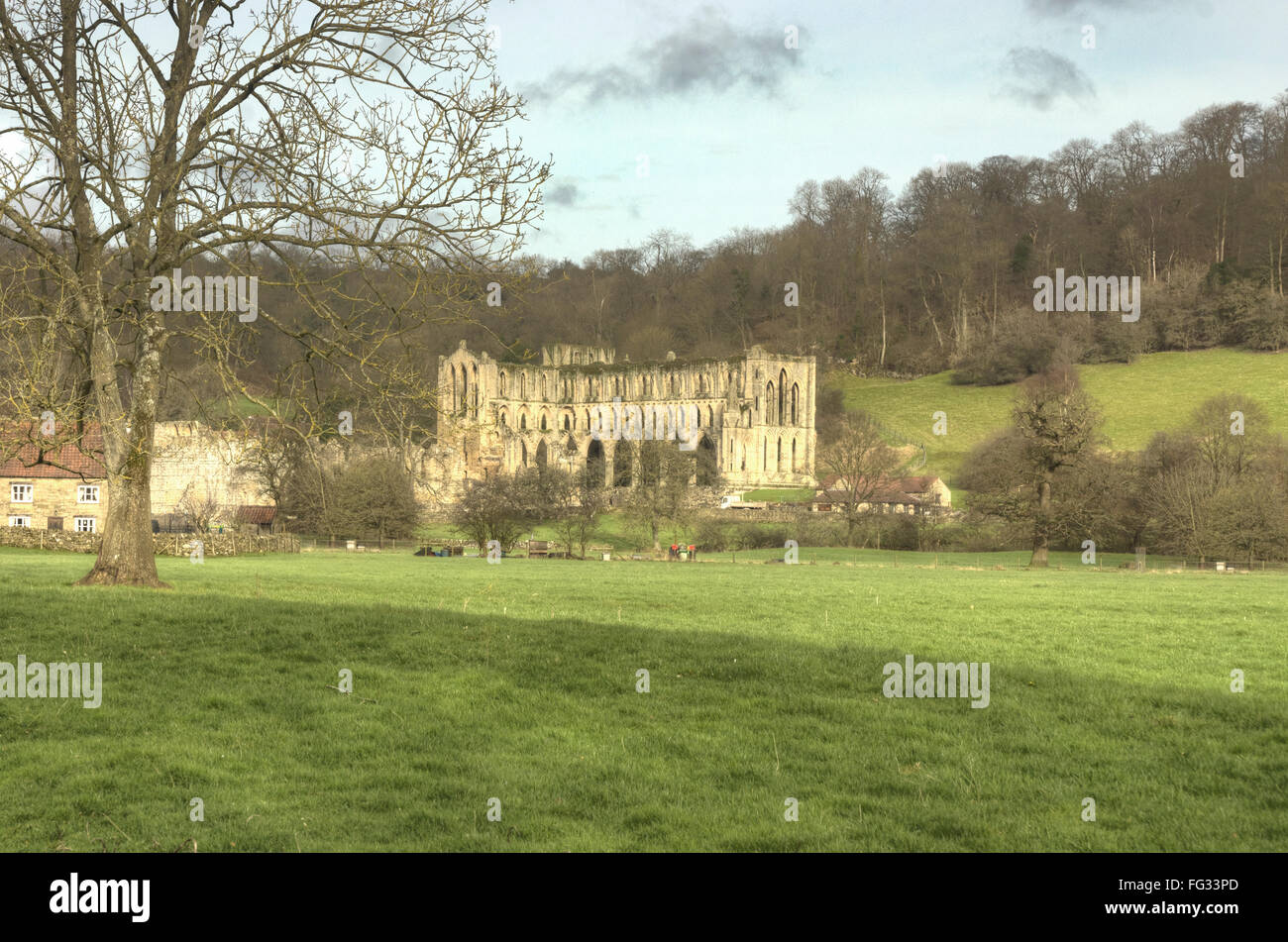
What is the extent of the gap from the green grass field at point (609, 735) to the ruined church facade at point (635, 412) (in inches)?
3302

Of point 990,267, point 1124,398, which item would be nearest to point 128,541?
point 1124,398

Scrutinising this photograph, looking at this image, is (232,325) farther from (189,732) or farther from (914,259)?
(914,259)

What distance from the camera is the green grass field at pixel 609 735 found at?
742 centimetres

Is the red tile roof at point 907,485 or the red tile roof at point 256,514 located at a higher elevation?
the red tile roof at point 907,485

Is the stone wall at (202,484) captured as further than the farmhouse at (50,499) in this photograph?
Yes

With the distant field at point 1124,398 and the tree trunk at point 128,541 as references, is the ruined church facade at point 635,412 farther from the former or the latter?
the tree trunk at point 128,541

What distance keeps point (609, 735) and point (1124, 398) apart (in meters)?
95.1

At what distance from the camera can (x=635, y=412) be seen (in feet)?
383

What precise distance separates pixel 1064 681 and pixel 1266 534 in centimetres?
4146

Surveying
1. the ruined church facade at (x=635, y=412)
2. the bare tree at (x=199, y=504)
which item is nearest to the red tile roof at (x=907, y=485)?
the ruined church facade at (x=635, y=412)

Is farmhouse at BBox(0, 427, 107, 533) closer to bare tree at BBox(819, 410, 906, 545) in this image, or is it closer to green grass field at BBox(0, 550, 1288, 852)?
bare tree at BBox(819, 410, 906, 545)

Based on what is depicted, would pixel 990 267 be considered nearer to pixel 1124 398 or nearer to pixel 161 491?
pixel 1124 398

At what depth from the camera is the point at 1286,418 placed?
8300 cm

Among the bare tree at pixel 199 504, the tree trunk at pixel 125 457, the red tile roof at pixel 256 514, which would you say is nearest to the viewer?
the tree trunk at pixel 125 457
